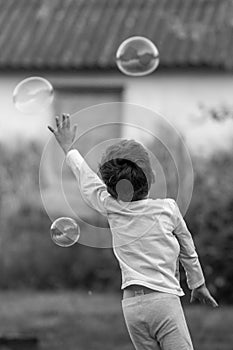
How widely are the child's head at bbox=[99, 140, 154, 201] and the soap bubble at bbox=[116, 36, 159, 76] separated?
234cm

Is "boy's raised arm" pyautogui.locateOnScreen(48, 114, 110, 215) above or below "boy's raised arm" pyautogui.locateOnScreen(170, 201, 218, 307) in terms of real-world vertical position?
above

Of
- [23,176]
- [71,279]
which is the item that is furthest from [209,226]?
[23,176]

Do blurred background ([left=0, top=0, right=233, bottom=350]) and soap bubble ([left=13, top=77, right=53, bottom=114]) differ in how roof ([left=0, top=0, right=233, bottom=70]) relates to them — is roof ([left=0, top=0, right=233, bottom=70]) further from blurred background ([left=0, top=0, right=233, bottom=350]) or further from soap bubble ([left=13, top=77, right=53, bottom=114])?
soap bubble ([left=13, top=77, right=53, bottom=114])

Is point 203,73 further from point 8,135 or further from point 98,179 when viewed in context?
point 98,179

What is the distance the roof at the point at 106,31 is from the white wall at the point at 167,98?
28 centimetres

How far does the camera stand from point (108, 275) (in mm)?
11648

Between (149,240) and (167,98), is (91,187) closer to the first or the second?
(149,240)

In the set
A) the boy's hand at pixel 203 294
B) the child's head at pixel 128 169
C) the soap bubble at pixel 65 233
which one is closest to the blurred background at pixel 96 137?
the soap bubble at pixel 65 233

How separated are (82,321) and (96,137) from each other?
3.35 m

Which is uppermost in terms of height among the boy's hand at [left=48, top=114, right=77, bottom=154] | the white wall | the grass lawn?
the white wall

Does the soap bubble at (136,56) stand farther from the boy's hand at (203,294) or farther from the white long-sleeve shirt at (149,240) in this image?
the boy's hand at (203,294)

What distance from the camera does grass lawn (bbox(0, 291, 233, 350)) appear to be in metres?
8.82

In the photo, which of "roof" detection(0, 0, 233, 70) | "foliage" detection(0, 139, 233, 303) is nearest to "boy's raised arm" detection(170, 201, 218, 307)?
"foliage" detection(0, 139, 233, 303)

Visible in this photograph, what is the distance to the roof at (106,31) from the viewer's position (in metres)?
14.8
